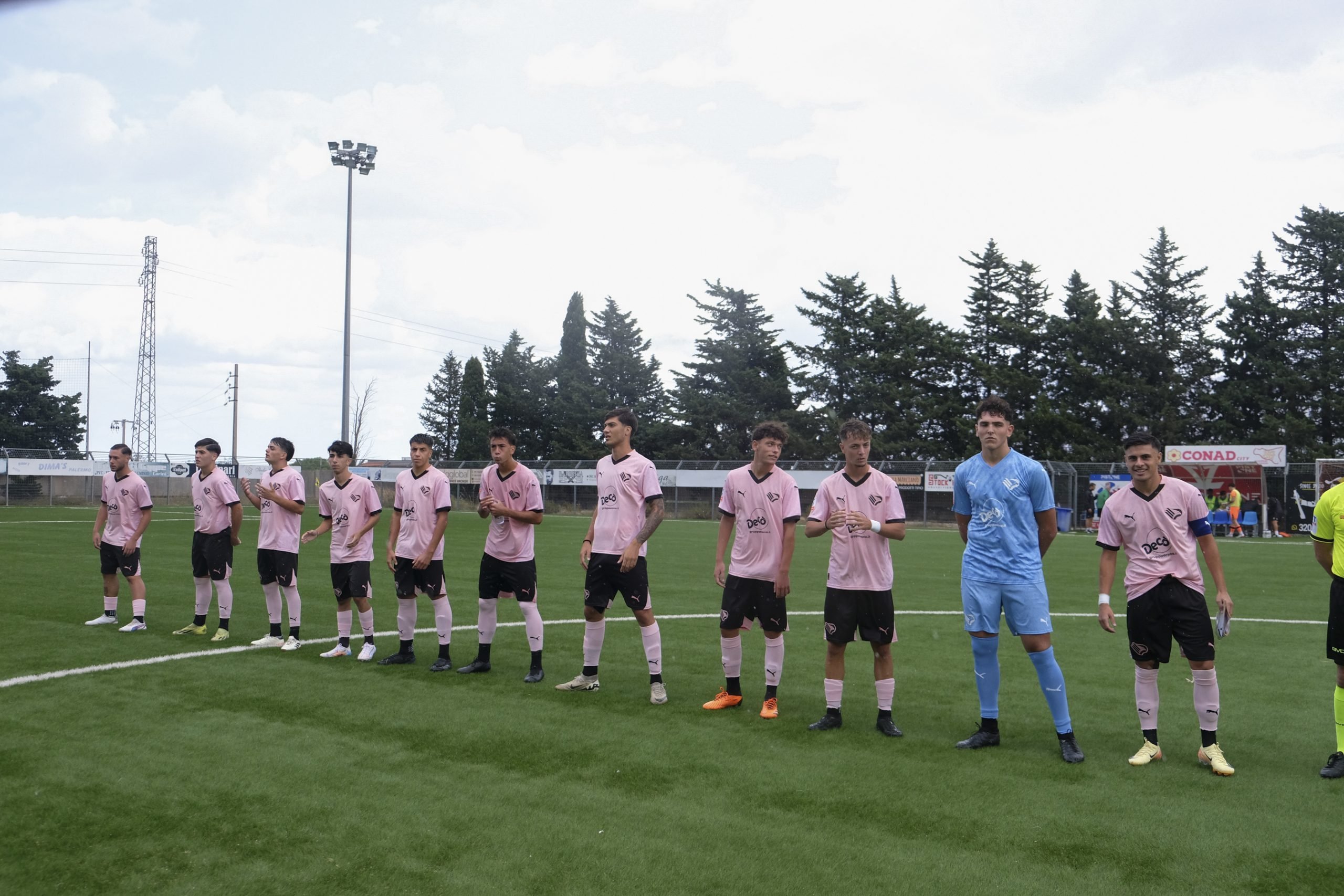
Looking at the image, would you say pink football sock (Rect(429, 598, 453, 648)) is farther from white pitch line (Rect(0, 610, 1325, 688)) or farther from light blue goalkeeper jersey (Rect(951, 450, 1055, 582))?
light blue goalkeeper jersey (Rect(951, 450, 1055, 582))

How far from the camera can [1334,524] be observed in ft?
18.5

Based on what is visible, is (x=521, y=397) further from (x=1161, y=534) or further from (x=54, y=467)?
(x=1161, y=534)

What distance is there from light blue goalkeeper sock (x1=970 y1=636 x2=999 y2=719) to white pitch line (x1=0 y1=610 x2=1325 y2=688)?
5.45 m

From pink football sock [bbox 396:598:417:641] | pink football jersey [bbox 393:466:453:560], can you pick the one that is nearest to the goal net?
pink football jersey [bbox 393:466:453:560]

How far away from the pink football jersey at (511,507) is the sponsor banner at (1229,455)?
3649 centimetres

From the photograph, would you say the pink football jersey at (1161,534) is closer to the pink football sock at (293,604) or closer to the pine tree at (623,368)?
the pink football sock at (293,604)

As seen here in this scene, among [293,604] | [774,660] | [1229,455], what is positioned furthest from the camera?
[1229,455]

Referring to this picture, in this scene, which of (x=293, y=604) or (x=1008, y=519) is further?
(x=293, y=604)

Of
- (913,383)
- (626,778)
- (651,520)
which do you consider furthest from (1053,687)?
(913,383)

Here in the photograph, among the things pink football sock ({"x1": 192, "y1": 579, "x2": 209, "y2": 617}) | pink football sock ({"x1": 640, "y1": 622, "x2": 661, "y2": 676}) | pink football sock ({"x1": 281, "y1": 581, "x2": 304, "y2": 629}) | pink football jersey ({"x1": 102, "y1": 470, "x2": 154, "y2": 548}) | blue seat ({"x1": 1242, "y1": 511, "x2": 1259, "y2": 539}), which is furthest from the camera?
blue seat ({"x1": 1242, "y1": 511, "x2": 1259, "y2": 539})

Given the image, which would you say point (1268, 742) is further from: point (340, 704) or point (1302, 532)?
point (1302, 532)

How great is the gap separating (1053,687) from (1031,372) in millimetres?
50043

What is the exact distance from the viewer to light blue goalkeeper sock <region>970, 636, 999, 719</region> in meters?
Answer: 6.00

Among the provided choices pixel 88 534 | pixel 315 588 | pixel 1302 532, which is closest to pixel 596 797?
pixel 315 588
